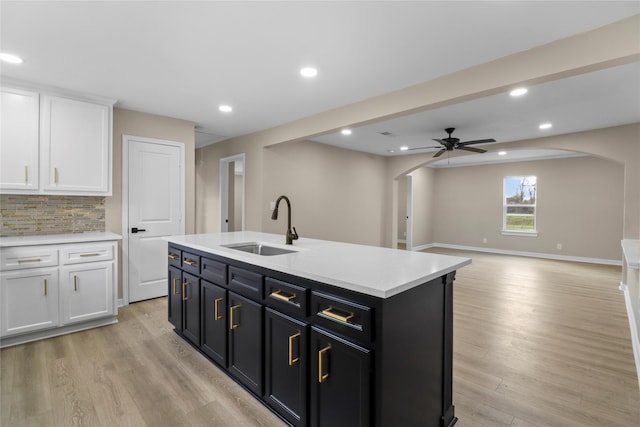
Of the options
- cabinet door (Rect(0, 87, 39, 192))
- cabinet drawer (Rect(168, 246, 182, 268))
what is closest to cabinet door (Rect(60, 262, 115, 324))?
cabinet drawer (Rect(168, 246, 182, 268))

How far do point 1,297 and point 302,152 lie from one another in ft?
14.0

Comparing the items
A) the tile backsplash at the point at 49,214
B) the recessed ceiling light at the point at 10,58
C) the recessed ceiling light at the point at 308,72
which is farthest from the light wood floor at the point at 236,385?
the recessed ceiling light at the point at 308,72

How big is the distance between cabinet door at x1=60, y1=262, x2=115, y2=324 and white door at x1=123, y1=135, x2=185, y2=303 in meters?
0.69

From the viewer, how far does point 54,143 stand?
3174 millimetres

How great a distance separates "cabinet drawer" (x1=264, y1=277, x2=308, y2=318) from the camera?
1614mm

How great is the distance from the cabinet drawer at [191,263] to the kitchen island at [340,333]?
26 cm

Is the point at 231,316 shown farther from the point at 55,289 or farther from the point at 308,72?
the point at 308,72

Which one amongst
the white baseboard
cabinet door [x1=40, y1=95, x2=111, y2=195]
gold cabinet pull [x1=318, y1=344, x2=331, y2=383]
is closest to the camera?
gold cabinet pull [x1=318, y1=344, x2=331, y2=383]

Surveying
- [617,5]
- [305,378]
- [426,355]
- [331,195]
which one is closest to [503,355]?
[426,355]

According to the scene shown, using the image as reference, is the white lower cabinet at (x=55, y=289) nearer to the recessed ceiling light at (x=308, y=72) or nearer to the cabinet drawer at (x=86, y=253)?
the cabinet drawer at (x=86, y=253)

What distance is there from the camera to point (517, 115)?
165 inches

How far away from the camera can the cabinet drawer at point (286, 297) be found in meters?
1.61

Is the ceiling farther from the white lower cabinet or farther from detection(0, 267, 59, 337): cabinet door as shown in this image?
detection(0, 267, 59, 337): cabinet door

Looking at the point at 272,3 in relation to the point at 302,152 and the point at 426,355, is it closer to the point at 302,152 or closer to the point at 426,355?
the point at 426,355
